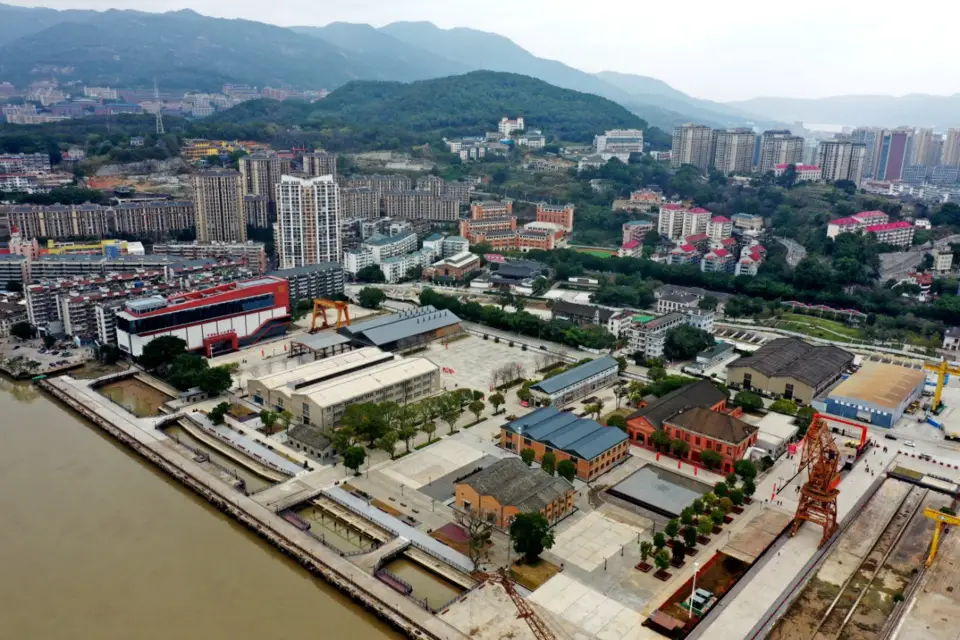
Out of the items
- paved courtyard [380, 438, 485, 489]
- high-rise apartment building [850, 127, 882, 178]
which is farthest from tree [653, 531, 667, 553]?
high-rise apartment building [850, 127, 882, 178]

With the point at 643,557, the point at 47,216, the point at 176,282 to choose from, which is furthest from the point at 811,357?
the point at 47,216

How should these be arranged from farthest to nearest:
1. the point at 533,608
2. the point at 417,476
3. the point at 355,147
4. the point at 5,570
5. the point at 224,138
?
the point at 355,147
the point at 224,138
the point at 417,476
the point at 5,570
the point at 533,608

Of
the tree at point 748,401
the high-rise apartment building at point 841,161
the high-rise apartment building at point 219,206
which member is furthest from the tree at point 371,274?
the high-rise apartment building at point 841,161

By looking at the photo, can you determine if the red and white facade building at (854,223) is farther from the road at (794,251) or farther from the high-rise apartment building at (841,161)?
the high-rise apartment building at (841,161)

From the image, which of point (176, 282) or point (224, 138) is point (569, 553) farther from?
point (224, 138)

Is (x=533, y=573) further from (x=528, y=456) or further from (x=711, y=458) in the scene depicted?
(x=711, y=458)

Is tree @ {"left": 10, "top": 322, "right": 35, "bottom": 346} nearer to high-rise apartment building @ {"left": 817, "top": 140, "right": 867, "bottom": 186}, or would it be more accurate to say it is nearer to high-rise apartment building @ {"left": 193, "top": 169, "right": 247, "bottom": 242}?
high-rise apartment building @ {"left": 193, "top": 169, "right": 247, "bottom": 242}
